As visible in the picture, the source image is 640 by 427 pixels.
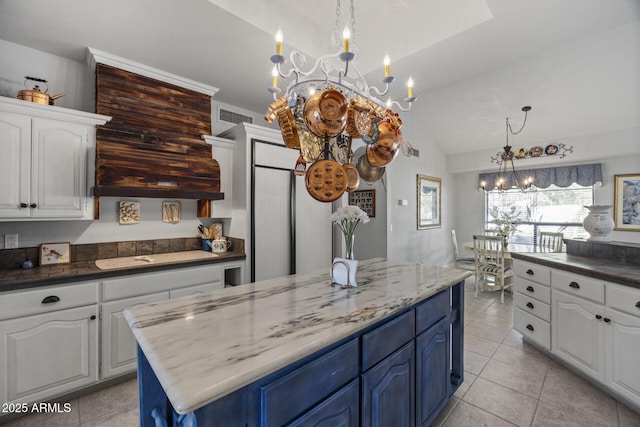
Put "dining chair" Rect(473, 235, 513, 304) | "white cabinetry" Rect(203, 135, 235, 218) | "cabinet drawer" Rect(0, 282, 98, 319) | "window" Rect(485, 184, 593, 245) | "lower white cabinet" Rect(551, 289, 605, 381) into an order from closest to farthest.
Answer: "cabinet drawer" Rect(0, 282, 98, 319) → "lower white cabinet" Rect(551, 289, 605, 381) → "white cabinetry" Rect(203, 135, 235, 218) → "dining chair" Rect(473, 235, 513, 304) → "window" Rect(485, 184, 593, 245)

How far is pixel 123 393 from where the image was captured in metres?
2.08

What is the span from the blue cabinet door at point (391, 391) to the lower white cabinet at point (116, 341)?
6.45ft

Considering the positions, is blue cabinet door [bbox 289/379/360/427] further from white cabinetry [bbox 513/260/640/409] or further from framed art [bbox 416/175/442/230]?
framed art [bbox 416/175/442/230]

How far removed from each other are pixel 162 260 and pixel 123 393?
1.03 meters

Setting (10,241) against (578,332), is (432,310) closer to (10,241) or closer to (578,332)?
(578,332)

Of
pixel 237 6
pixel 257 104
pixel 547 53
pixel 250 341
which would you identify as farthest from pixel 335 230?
pixel 547 53

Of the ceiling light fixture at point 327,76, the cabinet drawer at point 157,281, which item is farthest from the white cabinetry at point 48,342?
the ceiling light fixture at point 327,76

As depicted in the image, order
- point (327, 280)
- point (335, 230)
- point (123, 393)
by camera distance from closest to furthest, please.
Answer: point (327, 280)
point (123, 393)
point (335, 230)

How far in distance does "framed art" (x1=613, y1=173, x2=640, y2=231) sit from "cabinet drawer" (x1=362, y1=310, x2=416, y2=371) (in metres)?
5.46

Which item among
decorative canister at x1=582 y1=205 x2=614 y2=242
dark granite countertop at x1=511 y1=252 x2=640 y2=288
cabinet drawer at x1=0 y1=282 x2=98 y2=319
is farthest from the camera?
decorative canister at x1=582 y1=205 x2=614 y2=242

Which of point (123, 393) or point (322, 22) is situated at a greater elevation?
point (322, 22)

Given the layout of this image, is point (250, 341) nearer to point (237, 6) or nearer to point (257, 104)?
point (237, 6)

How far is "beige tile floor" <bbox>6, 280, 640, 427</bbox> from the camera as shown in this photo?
1.79 m

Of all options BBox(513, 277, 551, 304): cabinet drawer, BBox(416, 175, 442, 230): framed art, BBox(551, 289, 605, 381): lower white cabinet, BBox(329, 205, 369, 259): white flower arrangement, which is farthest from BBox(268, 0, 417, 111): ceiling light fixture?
BBox(416, 175, 442, 230): framed art
